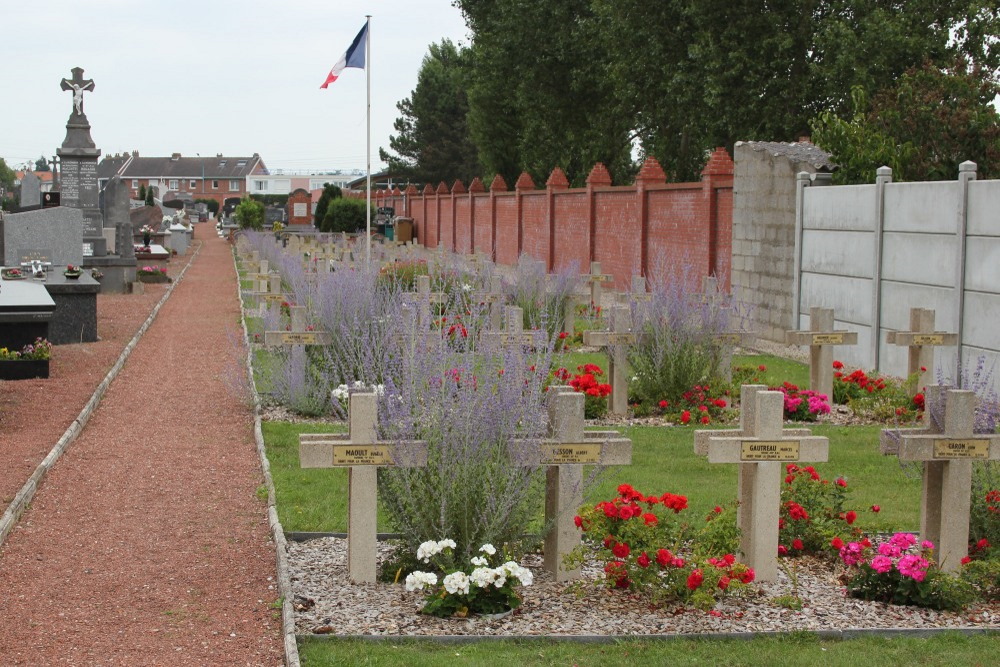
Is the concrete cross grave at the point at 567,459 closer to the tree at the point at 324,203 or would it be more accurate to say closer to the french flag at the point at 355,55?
the french flag at the point at 355,55

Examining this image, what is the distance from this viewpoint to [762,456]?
5941mm

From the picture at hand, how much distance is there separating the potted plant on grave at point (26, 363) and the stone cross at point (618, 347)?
5.69 m

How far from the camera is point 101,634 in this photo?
18.0 feet

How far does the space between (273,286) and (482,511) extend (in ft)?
32.9

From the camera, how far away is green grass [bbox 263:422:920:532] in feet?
24.7

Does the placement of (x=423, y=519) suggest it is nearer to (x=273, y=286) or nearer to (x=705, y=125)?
(x=273, y=286)

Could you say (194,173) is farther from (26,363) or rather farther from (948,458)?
(948,458)

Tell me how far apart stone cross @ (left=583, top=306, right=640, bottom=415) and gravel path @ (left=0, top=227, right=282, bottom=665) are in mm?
3106

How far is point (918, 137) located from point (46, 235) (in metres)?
12.8

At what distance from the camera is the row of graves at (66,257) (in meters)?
13.4

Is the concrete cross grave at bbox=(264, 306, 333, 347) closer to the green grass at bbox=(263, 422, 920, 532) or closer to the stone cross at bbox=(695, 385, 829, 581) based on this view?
the green grass at bbox=(263, 422, 920, 532)

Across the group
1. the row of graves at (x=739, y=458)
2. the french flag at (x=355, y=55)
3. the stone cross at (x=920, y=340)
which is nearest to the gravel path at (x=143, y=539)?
the row of graves at (x=739, y=458)

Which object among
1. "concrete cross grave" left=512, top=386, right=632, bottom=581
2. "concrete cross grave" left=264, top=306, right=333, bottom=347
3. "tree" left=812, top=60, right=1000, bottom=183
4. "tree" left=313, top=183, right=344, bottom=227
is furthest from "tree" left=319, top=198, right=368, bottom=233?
"concrete cross grave" left=512, top=386, right=632, bottom=581

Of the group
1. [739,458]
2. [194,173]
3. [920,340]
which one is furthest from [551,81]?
[194,173]
